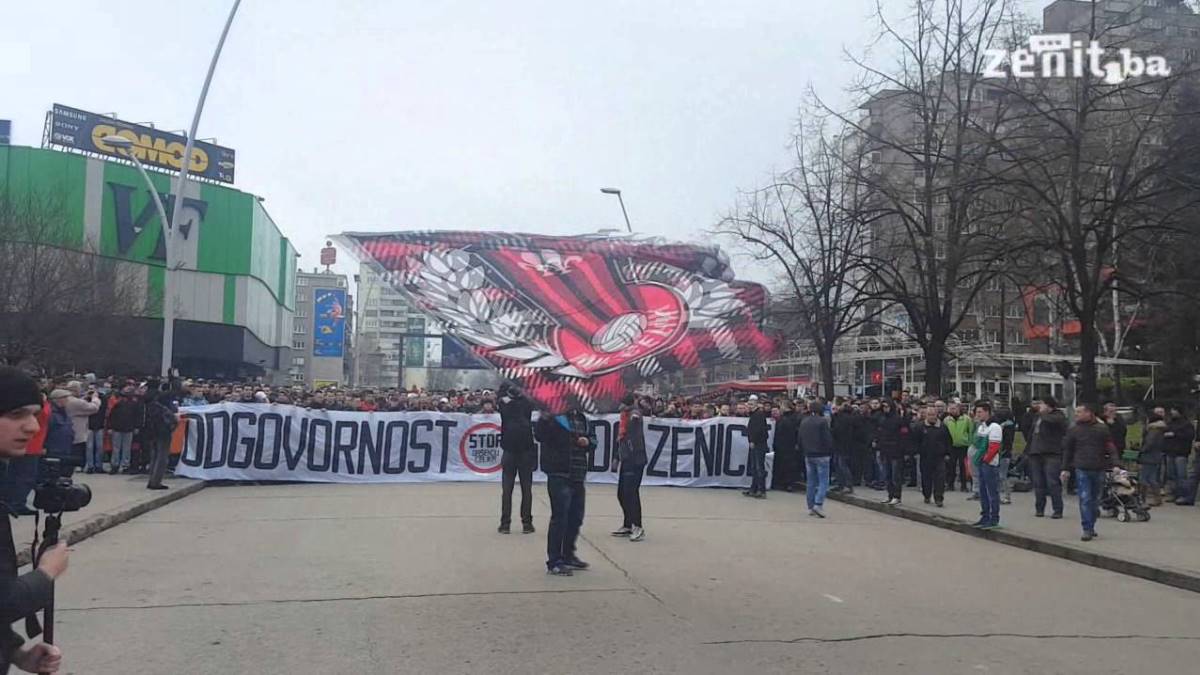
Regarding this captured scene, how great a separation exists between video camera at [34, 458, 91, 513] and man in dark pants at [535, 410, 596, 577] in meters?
6.00

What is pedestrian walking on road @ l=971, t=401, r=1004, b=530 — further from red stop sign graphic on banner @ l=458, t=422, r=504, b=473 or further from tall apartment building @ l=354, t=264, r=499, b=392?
red stop sign graphic on banner @ l=458, t=422, r=504, b=473

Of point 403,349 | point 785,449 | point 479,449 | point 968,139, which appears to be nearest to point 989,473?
point 785,449

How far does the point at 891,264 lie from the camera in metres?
27.4

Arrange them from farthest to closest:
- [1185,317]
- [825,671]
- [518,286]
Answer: [1185,317] → [825,671] → [518,286]

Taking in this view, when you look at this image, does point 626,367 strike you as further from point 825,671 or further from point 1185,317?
point 1185,317

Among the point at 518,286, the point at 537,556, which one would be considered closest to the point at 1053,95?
the point at 537,556

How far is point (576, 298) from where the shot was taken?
4.86m

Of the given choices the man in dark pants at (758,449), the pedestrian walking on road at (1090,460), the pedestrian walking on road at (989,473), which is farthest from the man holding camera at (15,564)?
the man in dark pants at (758,449)

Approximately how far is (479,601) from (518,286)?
3920 mm

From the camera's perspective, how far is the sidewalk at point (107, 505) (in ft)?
35.8

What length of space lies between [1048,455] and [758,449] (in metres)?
5.04

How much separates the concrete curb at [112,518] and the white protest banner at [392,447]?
1.86m

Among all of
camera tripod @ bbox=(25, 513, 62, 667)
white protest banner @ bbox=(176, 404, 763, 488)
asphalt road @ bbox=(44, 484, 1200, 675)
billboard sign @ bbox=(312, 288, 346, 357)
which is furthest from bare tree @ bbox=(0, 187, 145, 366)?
camera tripod @ bbox=(25, 513, 62, 667)

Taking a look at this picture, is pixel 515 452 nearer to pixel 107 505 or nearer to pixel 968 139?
pixel 107 505
